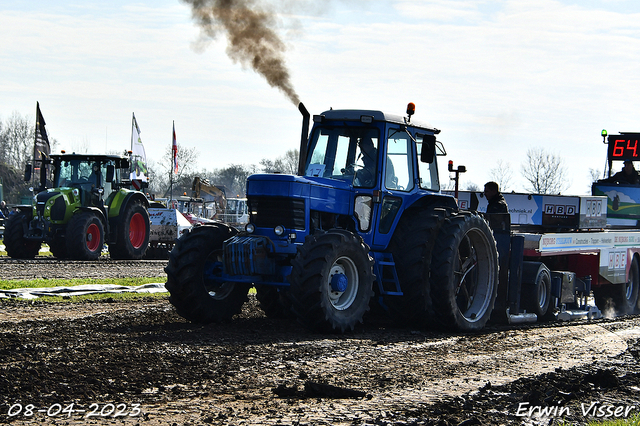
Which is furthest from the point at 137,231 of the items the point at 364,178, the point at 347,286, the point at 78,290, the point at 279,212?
the point at 347,286

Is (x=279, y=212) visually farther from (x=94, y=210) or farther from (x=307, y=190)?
(x=94, y=210)

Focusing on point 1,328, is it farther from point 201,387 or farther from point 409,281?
point 409,281

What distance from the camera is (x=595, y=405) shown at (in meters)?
5.88

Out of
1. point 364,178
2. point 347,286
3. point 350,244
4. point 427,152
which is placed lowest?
point 347,286

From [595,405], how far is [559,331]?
4.62 meters

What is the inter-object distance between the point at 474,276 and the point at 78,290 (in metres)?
6.67

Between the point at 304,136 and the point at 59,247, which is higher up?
the point at 304,136

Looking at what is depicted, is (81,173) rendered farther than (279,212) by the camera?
Yes

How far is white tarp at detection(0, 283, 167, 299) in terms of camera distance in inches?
476

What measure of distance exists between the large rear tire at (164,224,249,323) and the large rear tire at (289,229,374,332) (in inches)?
53.3

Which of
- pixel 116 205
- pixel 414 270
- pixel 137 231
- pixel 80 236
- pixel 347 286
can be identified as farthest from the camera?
pixel 137 231

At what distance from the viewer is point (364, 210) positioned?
9.74m

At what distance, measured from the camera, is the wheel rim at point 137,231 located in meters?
22.5

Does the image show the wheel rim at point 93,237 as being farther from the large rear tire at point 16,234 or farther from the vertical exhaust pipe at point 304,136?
the vertical exhaust pipe at point 304,136
